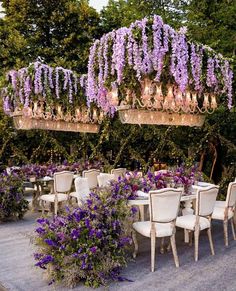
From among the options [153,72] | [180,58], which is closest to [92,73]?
[153,72]

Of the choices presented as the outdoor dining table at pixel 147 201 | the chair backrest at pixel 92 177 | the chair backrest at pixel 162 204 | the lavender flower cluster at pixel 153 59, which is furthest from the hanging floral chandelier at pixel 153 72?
the chair backrest at pixel 162 204

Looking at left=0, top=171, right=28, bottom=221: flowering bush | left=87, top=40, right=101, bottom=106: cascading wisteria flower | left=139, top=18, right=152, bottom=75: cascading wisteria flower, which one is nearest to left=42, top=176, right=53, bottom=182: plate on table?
left=0, top=171, right=28, bottom=221: flowering bush

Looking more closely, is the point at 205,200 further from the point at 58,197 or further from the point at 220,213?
the point at 58,197

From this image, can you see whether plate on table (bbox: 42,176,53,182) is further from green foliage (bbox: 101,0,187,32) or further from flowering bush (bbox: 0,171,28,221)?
green foliage (bbox: 101,0,187,32)

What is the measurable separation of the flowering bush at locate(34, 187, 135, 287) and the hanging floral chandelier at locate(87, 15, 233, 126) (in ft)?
8.76

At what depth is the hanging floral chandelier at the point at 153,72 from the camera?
6.05m

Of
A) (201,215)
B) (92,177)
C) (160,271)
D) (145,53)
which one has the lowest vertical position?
(160,271)

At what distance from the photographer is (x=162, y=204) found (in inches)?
181

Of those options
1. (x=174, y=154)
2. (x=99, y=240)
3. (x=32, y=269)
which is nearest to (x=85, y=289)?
(x=99, y=240)

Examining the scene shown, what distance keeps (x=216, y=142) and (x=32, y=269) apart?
7.25m

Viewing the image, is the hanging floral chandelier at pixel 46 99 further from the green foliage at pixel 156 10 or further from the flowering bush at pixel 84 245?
the flowering bush at pixel 84 245

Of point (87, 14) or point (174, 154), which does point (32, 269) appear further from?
point (87, 14)

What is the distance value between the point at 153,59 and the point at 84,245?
322cm

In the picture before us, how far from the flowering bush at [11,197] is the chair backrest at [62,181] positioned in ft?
2.14
